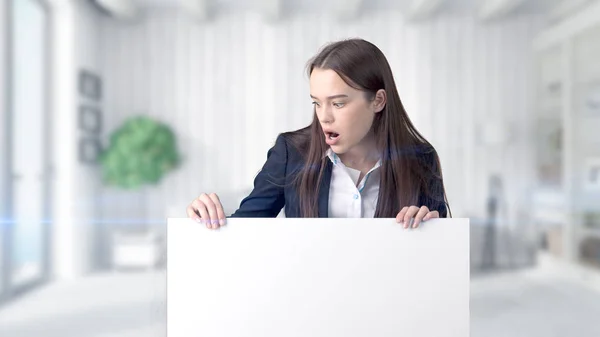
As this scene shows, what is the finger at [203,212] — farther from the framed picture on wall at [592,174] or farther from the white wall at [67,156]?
the framed picture on wall at [592,174]

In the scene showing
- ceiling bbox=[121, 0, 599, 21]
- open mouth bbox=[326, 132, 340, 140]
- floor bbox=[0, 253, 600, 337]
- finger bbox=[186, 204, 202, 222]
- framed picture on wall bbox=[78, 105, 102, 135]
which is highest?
ceiling bbox=[121, 0, 599, 21]

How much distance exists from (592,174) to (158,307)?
3.36 metres

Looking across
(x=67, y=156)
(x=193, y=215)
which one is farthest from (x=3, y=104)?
(x=193, y=215)

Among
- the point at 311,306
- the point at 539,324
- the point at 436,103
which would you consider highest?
the point at 436,103

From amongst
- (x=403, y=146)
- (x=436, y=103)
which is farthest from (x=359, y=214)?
(x=436, y=103)

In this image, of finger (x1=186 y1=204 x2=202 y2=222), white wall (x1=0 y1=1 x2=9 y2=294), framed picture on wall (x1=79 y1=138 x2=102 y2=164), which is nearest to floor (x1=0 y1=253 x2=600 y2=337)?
white wall (x1=0 y1=1 x2=9 y2=294)

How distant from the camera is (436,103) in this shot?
19.3 feet

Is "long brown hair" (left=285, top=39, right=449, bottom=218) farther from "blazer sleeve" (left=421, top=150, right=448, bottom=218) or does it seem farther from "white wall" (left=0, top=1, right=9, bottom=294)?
"white wall" (left=0, top=1, right=9, bottom=294)

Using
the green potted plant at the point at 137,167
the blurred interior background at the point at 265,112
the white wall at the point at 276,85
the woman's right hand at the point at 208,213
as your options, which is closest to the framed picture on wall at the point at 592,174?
the blurred interior background at the point at 265,112

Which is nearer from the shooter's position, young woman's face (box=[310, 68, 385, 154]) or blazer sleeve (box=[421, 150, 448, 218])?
young woman's face (box=[310, 68, 385, 154])

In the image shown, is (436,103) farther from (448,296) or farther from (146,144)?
(448,296)

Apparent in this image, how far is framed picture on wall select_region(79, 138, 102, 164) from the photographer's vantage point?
519 cm

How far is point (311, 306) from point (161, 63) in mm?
5162

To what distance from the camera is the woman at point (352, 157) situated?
1.22 m
